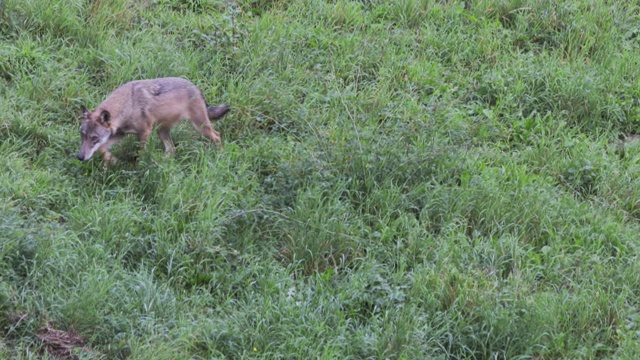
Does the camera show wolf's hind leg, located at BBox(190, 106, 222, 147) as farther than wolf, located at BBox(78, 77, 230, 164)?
Yes

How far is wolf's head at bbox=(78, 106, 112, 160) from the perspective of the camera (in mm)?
7957

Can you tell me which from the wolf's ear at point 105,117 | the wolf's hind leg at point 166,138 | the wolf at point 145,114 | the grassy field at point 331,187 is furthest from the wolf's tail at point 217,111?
the wolf's ear at point 105,117

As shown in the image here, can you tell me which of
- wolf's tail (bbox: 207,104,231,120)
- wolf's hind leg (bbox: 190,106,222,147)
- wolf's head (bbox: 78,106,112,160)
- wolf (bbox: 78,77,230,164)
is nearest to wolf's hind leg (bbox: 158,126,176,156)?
wolf (bbox: 78,77,230,164)

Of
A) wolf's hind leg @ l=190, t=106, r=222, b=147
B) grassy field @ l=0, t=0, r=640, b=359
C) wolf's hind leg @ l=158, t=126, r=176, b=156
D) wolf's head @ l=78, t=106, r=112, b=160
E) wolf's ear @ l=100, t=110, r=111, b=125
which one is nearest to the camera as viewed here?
grassy field @ l=0, t=0, r=640, b=359

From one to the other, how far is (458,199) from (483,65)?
115 inches

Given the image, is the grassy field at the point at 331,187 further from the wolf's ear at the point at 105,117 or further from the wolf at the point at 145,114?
the wolf's ear at the point at 105,117

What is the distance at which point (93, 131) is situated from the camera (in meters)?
7.99

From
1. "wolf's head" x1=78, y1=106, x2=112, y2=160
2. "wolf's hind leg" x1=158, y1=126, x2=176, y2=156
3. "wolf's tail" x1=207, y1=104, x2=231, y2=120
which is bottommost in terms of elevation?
"wolf's hind leg" x1=158, y1=126, x2=176, y2=156

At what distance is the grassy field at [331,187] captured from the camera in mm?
6441

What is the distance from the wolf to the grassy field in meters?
0.19

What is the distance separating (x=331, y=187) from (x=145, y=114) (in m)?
1.85

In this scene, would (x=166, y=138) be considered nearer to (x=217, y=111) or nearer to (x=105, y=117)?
(x=217, y=111)

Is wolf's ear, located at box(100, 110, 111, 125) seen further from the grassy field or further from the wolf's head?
the grassy field

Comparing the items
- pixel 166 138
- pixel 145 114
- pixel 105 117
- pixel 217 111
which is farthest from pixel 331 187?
pixel 105 117
